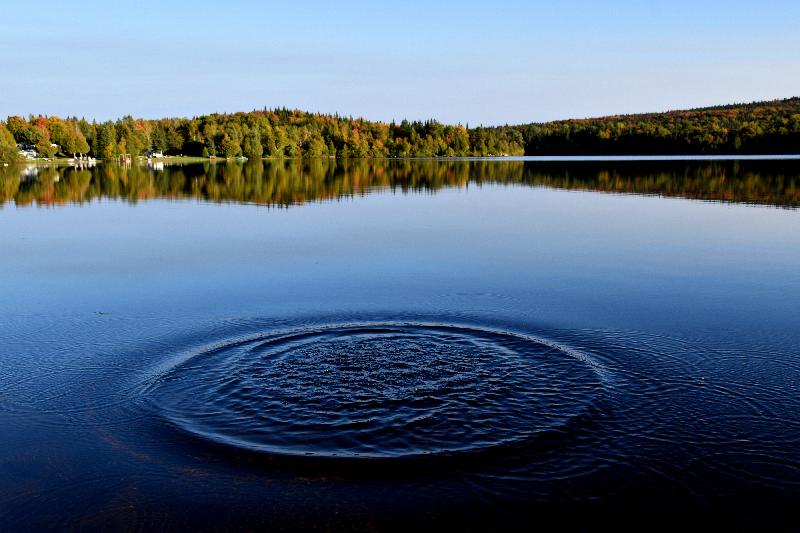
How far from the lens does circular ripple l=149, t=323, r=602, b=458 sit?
12672 millimetres

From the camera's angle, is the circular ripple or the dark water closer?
the dark water

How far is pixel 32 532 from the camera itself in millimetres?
10078

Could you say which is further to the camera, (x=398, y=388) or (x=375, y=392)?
(x=398, y=388)

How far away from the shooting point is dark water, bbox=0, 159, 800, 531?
1090 cm

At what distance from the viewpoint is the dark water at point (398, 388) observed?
429 inches

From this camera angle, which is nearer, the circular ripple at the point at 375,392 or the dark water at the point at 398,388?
the dark water at the point at 398,388

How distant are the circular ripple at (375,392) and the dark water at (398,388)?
0.06 meters

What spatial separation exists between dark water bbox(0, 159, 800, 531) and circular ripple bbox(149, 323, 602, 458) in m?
0.06

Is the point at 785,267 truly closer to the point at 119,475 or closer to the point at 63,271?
the point at 119,475

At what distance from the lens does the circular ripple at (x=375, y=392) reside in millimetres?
12672

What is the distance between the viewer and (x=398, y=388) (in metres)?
14.7

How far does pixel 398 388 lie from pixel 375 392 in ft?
1.82

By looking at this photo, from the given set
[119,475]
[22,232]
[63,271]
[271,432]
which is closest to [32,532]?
[119,475]

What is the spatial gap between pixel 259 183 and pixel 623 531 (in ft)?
283
